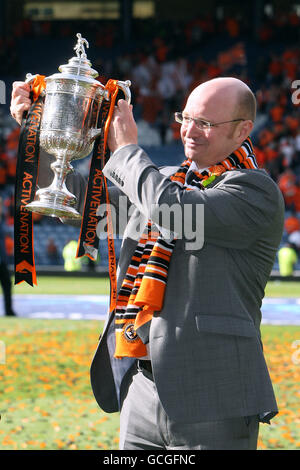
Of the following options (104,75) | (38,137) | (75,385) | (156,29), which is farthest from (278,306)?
(156,29)

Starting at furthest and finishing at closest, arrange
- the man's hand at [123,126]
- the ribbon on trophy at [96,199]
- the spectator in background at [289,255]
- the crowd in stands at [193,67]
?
the crowd in stands at [193,67]
the spectator in background at [289,255]
the ribbon on trophy at [96,199]
the man's hand at [123,126]

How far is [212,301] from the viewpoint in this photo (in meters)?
2.51

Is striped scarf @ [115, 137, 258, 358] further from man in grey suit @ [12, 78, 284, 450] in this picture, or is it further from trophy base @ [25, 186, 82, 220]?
trophy base @ [25, 186, 82, 220]

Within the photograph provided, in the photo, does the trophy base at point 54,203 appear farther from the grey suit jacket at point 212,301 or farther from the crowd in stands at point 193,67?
the crowd in stands at point 193,67

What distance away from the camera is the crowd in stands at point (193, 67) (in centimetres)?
2464

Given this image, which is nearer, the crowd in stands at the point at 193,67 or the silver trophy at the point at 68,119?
the silver trophy at the point at 68,119

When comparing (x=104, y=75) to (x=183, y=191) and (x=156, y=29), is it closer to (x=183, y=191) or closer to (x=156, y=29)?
(x=156, y=29)

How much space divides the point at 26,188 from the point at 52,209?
0.25 meters

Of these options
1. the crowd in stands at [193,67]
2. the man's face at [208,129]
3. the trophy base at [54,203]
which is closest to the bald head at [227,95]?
the man's face at [208,129]

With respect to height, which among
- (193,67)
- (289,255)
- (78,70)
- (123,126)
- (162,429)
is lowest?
(289,255)

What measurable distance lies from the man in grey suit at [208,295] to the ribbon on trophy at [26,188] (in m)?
0.48

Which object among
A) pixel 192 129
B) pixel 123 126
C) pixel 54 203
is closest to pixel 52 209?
pixel 54 203

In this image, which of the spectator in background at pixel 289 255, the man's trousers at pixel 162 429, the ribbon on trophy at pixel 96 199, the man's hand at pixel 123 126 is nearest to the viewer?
the man's trousers at pixel 162 429

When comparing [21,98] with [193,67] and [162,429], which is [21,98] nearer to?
[162,429]
